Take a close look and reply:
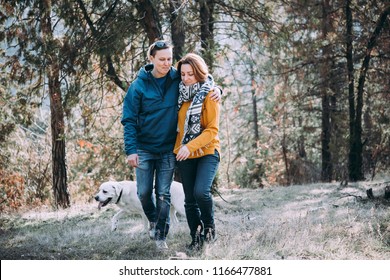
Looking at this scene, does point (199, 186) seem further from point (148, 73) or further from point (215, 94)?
point (148, 73)

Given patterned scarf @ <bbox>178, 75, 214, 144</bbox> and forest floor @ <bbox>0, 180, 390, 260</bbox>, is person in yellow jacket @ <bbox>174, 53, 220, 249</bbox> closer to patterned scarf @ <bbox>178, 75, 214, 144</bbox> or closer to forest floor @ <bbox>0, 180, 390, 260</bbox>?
patterned scarf @ <bbox>178, 75, 214, 144</bbox>

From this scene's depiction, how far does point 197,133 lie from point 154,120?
511 mm

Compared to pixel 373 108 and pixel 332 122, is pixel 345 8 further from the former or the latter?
pixel 332 122

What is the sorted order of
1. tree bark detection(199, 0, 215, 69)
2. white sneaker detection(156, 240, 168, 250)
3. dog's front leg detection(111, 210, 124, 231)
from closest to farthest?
white sneaker detection(156, 240, 168, 250) → dog's front leg detection(111, 210, 124, 231) → tree bark detection(199, 0, 215, 69)

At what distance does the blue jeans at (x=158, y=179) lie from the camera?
213 inches

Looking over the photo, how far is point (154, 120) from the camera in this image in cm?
528

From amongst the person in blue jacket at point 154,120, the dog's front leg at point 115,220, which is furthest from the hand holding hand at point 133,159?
the dog's front leg at point 115,220

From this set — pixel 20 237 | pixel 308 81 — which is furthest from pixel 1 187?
pixel 308 81

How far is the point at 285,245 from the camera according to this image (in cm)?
549

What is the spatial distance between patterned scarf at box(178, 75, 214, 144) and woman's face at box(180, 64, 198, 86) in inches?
1.9

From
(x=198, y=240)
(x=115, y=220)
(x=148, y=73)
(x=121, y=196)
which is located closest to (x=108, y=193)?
(x=121, y=196)

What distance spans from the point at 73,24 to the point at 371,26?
792cm

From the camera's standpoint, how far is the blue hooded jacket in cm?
527

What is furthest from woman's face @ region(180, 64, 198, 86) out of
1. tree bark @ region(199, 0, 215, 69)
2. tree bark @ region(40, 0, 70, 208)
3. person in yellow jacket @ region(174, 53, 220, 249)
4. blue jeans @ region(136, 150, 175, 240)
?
tree bark @ region(40, 0, 70, 208)
